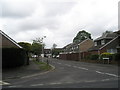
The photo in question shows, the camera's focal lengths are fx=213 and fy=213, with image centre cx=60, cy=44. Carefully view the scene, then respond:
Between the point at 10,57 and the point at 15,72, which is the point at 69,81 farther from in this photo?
the point at 10,57

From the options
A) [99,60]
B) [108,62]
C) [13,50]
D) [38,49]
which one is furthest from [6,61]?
[38,49]

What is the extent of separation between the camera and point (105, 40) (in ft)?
181

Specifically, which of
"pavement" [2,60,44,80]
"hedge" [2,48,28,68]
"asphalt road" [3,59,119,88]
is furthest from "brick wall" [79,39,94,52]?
"asphalt road" [3,59,119,88]

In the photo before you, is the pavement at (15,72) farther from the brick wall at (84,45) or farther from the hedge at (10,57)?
the brick wall at (84,45)

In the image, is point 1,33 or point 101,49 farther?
point 101,49

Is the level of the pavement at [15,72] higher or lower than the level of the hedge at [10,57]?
lower

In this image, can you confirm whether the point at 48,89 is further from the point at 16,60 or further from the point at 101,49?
the point at 101,49

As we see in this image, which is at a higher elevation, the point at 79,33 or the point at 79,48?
the point at 79,33

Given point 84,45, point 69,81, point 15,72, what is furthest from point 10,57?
point 84,45

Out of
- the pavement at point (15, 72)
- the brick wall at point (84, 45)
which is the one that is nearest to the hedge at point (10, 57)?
the pavement at point (15, 72)

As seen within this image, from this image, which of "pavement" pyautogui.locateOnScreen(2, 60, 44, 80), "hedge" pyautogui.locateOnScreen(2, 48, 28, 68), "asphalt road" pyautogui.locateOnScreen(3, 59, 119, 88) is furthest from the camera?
"hedge" pyautogui.locateOnScreen(2, 48, 28, 68)

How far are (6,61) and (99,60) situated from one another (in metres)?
22.9

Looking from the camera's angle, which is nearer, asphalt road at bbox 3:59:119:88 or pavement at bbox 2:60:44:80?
asphalt road at bbox 3:59:119:88

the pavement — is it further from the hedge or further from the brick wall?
the brick wall
